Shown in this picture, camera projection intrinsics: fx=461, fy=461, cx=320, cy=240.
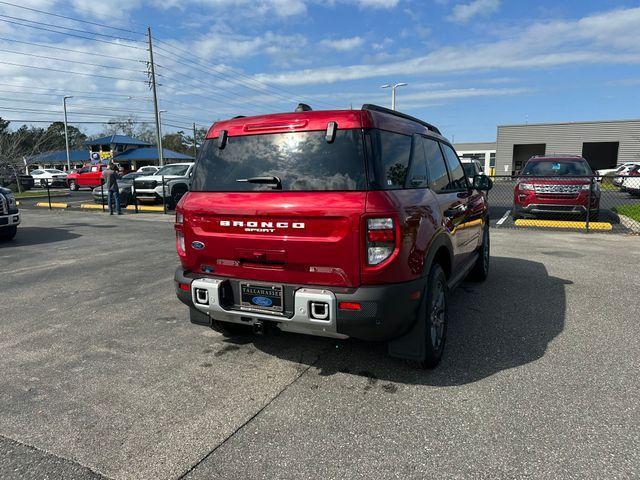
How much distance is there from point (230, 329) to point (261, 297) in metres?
0.97

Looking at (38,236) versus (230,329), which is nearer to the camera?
(230,329)

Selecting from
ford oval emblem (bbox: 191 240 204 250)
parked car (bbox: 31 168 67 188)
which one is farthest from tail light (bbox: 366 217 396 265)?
parked car (bbox: 31 168 67 188)

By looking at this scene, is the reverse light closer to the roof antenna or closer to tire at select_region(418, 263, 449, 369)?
tire at select_region(418, 263, 449, 369)

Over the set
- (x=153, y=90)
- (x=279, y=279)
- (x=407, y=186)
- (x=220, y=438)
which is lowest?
(x=220, y=438)

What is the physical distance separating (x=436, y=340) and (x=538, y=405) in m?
0.83

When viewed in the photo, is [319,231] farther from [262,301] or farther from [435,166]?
[435,166]

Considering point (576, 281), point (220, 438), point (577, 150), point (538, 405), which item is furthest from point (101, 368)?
point (577, 150)

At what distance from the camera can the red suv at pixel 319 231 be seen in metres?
3.01

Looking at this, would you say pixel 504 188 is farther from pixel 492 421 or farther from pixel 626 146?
pixel 626 146

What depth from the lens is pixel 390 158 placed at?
3.28 m

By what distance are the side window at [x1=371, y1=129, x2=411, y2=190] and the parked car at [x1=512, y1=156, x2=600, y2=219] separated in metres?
8.78

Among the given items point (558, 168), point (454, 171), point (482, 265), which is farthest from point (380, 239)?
point (558, 168)

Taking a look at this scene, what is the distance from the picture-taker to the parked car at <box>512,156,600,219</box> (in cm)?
1096

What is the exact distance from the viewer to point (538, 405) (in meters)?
3.03
